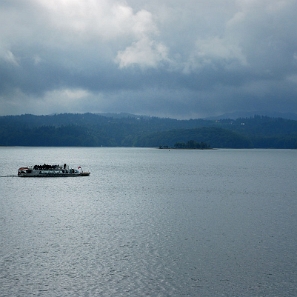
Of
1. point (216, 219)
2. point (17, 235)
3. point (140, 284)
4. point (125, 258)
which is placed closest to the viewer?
point (140, 284)

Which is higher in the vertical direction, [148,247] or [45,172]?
[45,172]

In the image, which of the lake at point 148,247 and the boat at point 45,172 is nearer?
the lake at point 148,247

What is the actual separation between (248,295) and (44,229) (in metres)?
31.4

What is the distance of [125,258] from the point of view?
3988 centimetres

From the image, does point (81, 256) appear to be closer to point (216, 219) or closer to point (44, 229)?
point (44, 229)

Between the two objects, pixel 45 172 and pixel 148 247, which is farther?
pixel 45 172

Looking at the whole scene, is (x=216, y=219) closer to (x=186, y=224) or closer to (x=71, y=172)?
(x=186, y=224)

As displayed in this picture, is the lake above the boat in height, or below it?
below

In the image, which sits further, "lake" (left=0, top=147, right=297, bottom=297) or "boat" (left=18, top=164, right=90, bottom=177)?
"boat" (left=18, top=164, right=90, bottom=177)

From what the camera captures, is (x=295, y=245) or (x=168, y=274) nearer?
(x=168, y=274)

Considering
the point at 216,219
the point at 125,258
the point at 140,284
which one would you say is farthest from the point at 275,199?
the point at 140,284

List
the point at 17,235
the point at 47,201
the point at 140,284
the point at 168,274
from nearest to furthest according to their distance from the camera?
the point at 140,284
the point at 168,274
the point at 17,235
the point at 47,201

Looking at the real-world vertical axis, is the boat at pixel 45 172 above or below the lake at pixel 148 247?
above

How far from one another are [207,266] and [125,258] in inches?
327
